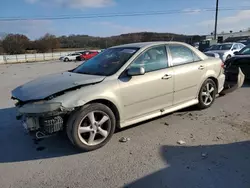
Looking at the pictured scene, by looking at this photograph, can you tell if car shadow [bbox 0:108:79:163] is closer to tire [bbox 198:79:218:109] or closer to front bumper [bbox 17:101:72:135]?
front bumper [bbox 17:101:72:135]

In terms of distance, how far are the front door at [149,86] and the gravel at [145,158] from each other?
17.8 inches

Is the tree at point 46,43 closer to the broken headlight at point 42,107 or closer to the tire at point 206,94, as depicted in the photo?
the tire at point 206,94

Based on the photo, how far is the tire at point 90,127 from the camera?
11.3 feet

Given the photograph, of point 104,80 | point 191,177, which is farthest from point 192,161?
point 104,80

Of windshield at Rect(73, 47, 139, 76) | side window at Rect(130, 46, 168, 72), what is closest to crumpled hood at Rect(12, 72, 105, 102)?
windshield at Rect(73, 47, 139, 76)

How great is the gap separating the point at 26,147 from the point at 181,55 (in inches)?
133

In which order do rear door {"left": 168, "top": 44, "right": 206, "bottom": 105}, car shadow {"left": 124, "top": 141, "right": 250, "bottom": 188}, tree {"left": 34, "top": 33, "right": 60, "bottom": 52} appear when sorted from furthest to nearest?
tree {"left": 34, "top": 33, "right": 60, "bottom": 52} < rear door {"left": 168, "top": 44, "right": 206, "bottom": 105} < car shadow {"left": 124, "top": 141, "right": 250, "bottom": 188}

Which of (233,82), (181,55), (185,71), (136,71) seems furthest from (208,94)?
(136,71)

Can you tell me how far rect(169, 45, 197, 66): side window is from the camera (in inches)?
185

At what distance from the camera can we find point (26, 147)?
12.7 ft

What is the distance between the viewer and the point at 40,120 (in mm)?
3348

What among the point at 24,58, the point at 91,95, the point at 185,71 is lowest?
the point at 24,58

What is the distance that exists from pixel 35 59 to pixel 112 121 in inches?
1859

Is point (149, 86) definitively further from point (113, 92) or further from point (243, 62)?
point (243, 62)
